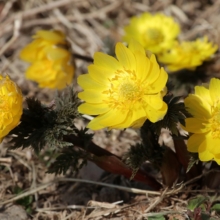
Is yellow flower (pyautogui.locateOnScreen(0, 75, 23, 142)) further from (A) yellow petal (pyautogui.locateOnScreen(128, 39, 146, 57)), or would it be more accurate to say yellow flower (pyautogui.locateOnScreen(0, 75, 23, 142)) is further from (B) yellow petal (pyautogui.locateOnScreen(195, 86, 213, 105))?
(B) yellow petal (pyautogui.locateOnScreen(195, 86, 213, 105))

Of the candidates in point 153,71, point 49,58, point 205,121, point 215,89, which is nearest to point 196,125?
point 205,121

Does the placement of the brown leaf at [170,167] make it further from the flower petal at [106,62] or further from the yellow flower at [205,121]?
the flower petal at [106,62]

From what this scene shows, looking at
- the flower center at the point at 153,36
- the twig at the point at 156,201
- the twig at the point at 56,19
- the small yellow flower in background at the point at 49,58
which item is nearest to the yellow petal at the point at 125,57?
the twig at the point at 156,201

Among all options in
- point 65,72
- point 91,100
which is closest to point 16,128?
point 91,100

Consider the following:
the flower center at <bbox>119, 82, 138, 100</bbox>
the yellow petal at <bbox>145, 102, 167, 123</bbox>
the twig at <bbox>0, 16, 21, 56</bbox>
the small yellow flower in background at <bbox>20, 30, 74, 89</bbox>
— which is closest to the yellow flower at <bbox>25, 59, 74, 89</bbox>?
the small yellow flower in background at <bbox>20, 30, 74, 89</bbox>

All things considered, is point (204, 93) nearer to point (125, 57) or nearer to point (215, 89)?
point (215, 89)

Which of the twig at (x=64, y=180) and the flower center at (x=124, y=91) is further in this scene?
the twig at (x=64, y=180)
